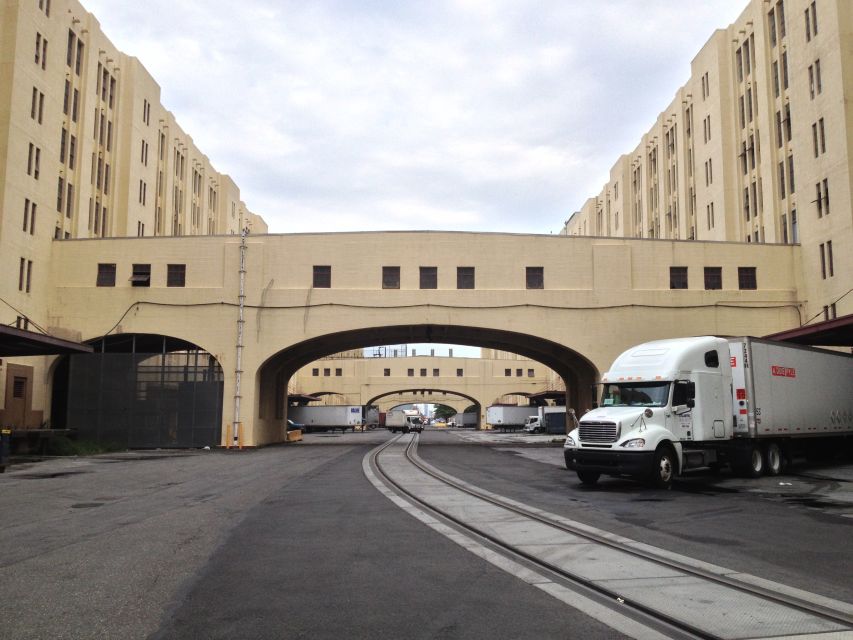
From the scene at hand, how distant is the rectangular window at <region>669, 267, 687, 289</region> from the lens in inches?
1458

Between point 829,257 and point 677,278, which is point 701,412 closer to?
point 677,278

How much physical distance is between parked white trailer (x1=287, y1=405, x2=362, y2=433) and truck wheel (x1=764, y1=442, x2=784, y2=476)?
219ft

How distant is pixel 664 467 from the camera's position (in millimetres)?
16203

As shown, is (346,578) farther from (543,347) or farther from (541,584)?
(543,347)

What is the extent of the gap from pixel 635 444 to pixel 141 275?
2849cm

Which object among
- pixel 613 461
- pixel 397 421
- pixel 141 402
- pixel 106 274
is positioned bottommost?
pixel 397 421

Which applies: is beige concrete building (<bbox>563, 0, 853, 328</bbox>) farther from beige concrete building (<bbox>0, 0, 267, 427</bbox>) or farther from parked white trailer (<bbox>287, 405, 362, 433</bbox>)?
parked white trailer (<bbox>287, 405, 362, 433</bbox>)

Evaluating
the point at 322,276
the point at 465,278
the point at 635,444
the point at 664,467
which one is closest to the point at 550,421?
the point at 465,278

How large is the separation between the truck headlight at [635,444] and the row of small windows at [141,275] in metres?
Result: 26.7

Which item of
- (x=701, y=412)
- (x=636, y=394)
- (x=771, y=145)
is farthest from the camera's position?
(x=771, y=145)

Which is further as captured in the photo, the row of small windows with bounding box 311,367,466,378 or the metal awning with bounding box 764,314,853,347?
the row of small windows with bounding box 311,367,466,378

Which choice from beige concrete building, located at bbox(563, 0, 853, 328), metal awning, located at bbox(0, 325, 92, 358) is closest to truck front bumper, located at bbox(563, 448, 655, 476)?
metal awning, located at bbox(0, 325, 92, 358)

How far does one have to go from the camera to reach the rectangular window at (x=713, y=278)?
122 feet

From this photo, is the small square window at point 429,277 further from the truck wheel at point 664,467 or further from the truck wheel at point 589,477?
the truck wheel at point 664,467
